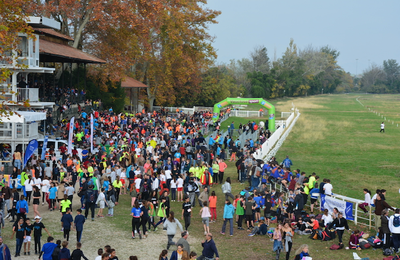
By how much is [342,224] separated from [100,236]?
8.01m

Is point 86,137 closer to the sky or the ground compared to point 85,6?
closer to the ground

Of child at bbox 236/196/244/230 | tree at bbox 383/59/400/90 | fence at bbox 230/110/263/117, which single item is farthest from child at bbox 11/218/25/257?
tree at bbox 383/59/400/90

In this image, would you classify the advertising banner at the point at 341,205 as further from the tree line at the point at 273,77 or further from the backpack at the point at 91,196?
the tree line at the point at 273,77

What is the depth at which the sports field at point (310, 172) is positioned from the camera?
521 inches

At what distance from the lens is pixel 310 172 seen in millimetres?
26281

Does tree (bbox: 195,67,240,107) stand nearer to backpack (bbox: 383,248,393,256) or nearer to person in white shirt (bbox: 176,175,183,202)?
person in white shirt (bbox: 176,175,183,202)

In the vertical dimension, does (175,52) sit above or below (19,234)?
above

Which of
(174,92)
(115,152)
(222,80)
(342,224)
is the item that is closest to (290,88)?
(222,80)

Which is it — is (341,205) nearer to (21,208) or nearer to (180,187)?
(180,187)

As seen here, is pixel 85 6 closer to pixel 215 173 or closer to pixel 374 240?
pixel 215 173

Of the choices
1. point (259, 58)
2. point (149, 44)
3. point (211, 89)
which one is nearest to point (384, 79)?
point (259, 58)

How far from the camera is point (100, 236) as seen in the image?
1411 centimetres

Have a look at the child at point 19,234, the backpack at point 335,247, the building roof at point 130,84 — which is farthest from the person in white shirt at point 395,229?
the building roof at point 130,84

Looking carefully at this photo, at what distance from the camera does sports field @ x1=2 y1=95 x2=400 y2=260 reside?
13227 mm
